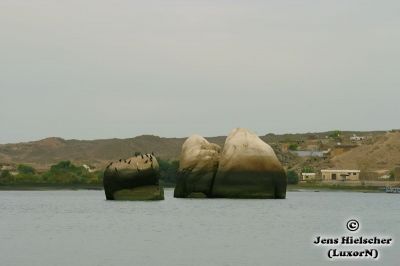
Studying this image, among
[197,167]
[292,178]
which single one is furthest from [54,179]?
[197,167]

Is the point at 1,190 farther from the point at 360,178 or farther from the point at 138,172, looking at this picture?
the point at 138,172

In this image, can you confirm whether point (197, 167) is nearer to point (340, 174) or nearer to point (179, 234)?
point (179, 234)

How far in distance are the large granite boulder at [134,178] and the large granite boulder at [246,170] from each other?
6.14 m

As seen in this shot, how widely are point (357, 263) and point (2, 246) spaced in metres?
14.5

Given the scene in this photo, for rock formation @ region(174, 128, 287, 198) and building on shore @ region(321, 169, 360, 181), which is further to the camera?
building on shore @ region(321, 169, 360, 181)

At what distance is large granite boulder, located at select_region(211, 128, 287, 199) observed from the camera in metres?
77.5

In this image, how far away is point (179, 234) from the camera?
46875 millimetres

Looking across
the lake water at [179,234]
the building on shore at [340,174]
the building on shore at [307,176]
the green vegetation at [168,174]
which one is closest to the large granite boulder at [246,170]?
the lake water at [179,234]

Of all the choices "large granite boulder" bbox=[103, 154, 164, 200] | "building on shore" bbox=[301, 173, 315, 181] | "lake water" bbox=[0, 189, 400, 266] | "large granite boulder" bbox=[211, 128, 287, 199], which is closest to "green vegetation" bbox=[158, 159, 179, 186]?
"building on shore" bbox=[301, 173, 315, 181]

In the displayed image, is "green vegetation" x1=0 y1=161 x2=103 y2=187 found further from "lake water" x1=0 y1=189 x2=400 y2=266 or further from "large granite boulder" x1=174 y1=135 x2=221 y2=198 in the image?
"lake water" x1=0 y1=189 x2=400 y2=266

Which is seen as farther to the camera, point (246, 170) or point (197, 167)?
point (197, 167)

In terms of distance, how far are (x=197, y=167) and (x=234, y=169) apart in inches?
140

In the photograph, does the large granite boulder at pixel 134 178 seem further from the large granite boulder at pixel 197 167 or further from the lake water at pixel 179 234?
the large granite boulder at pixel 197 167

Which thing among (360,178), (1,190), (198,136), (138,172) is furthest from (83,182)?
(138,172)
